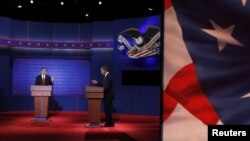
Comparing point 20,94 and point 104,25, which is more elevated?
point 104,25

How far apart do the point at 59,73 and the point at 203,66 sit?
13.4 meters

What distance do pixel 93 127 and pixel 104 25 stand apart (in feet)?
19.2

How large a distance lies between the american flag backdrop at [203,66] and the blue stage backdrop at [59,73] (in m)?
13.1

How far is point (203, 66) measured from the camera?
1549mm

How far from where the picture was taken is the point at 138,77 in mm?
13203

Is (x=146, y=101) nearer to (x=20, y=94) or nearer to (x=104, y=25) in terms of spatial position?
(x=104, y=25)

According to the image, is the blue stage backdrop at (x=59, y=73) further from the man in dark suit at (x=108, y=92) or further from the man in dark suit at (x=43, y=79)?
the man in dark suit at (x=108, y=92)

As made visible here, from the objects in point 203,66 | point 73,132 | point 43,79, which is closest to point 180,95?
point 203,66

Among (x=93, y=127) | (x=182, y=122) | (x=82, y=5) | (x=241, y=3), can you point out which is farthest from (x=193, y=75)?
(x=82, y=5)

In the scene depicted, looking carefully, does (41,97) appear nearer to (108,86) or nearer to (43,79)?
(43,79)

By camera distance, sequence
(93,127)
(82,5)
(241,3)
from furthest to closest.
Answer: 1. (82,5)
2. (93,127)
3. (241,3)

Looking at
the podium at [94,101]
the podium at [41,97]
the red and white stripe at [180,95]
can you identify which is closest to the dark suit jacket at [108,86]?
the podium at [94,101]

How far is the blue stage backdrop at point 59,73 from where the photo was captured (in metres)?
14.3

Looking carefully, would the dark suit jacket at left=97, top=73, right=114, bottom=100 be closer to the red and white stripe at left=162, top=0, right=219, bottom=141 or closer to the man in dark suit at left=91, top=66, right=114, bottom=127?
the man in dark suit at left=91, top=66, right=114, bottom=127
